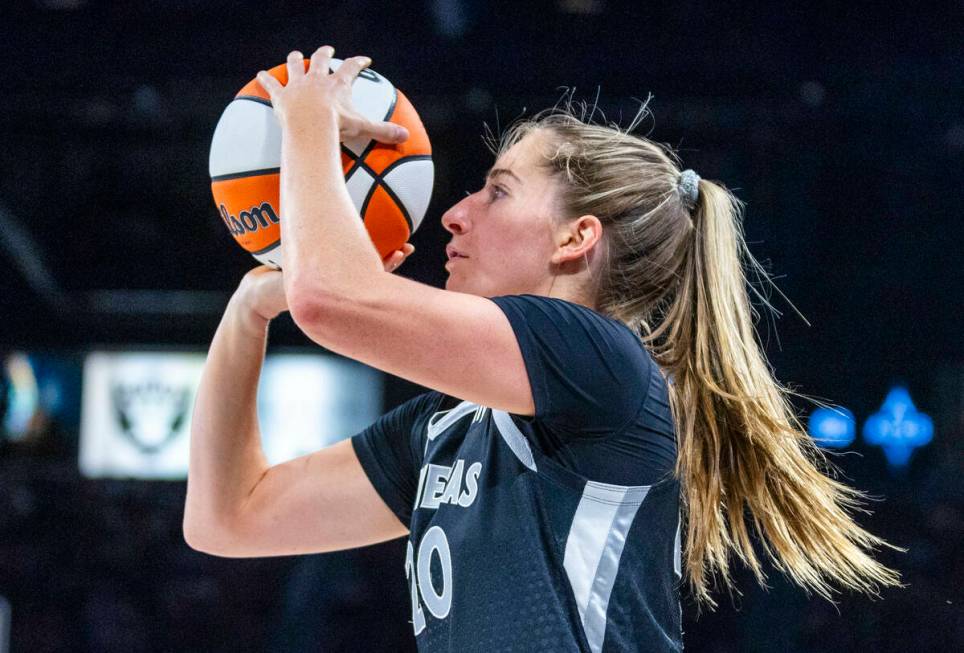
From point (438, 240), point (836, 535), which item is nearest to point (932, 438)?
point (438, 240)

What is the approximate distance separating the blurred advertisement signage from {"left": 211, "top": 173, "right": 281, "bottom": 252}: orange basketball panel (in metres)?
3.73

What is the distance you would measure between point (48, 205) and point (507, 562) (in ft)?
16.4

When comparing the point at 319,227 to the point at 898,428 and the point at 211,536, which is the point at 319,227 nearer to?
the point at 211,536

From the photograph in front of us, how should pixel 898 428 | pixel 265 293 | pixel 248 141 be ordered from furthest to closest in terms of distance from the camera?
pixel 898 428
pixel 265 293
pixel 248 141

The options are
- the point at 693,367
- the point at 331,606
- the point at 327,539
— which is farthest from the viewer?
the point at 331,606

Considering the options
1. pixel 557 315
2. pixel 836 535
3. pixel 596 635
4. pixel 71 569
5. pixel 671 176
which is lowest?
pixel 71 569

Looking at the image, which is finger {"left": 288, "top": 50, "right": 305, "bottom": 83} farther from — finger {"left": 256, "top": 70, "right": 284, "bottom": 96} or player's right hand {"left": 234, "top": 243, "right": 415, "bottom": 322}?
player's right hand {"left": 234, "top": 243, "right": 415, "bottom": 322}

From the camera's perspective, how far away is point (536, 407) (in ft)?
3.65

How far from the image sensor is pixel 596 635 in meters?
1.15

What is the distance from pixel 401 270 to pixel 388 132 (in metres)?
3.74

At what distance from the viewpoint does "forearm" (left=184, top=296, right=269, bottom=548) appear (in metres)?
1.56

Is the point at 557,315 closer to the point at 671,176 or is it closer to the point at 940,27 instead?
the point at 671,176

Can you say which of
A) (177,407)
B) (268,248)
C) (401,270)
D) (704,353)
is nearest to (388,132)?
(268,248)

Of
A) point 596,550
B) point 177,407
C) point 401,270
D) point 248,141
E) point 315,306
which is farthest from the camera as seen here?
point 177,407
